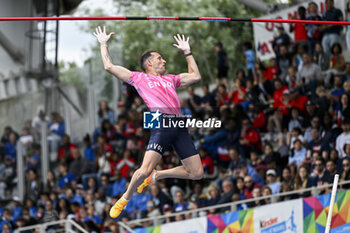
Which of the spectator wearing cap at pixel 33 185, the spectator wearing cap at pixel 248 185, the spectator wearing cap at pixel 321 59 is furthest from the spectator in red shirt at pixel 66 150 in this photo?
the spectator wearing cap at pixel 321 59

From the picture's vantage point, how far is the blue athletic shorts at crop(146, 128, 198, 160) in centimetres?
802

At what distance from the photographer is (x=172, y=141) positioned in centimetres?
809

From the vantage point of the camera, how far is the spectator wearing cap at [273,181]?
43.7ft

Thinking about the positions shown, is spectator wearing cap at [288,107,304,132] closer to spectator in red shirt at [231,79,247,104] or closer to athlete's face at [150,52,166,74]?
spectator in red shirt at [231,79,247,104]

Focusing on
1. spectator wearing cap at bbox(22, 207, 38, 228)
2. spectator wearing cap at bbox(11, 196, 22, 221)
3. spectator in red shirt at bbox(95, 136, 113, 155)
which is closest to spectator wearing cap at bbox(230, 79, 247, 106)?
spectator in red shirt at bbox(95, 136, 113, 155)

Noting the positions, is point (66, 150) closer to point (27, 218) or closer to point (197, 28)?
point (27, 218)

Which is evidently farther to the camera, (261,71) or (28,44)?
(28,44)

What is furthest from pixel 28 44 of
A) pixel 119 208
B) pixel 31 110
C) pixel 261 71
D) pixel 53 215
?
pixel 119 208

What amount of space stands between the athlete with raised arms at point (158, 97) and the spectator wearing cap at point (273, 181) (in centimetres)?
527

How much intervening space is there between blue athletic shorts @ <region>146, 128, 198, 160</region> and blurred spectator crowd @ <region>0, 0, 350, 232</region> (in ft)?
12.8

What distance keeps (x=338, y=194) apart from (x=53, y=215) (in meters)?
6.54

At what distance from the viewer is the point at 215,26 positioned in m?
25.4

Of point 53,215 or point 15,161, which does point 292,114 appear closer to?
point 53,215

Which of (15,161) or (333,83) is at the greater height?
(333,83)
